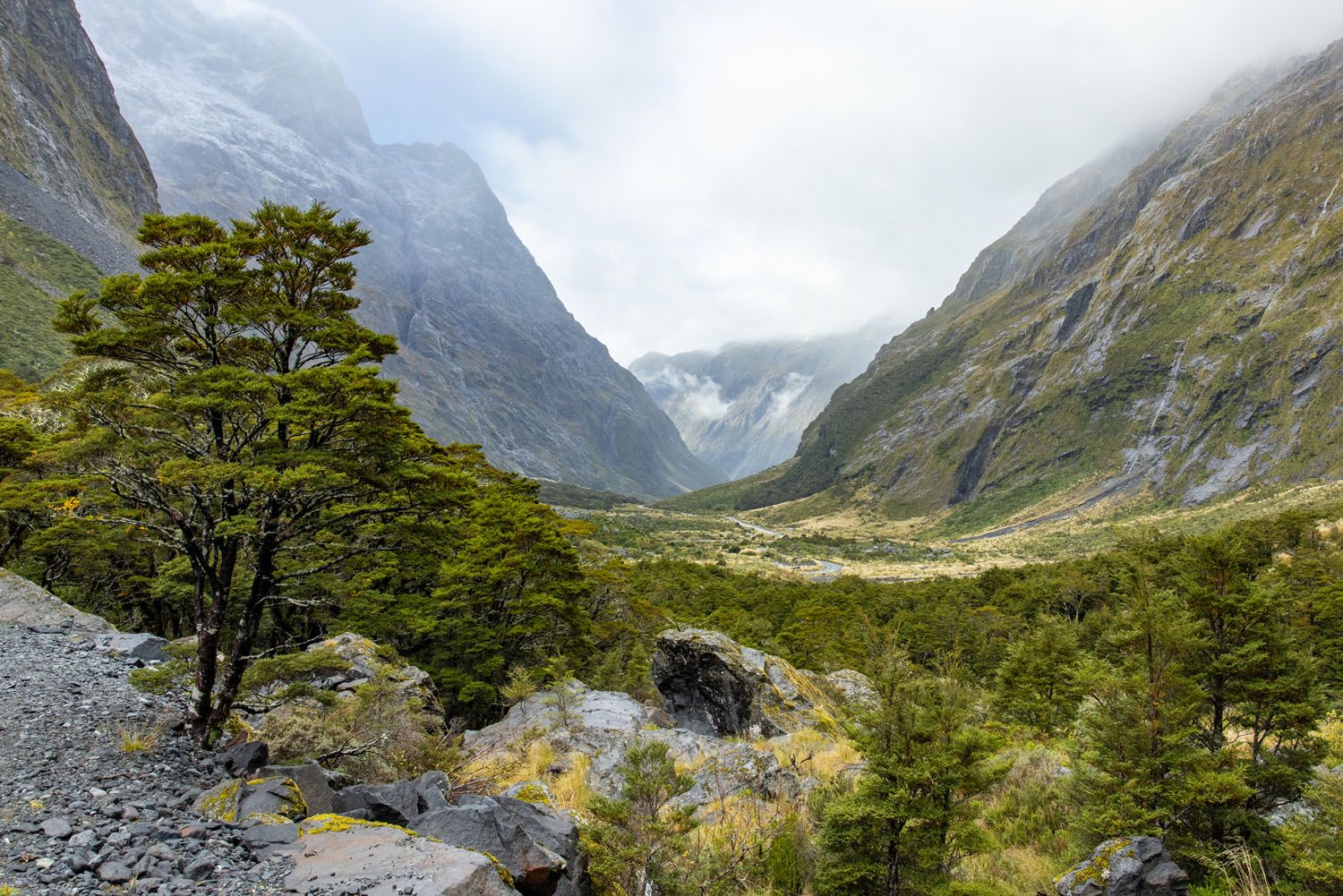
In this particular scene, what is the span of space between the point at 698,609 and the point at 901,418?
172731 millimetres

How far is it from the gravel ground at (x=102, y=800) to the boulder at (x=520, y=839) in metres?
1.62

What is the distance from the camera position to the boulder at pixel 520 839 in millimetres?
6289

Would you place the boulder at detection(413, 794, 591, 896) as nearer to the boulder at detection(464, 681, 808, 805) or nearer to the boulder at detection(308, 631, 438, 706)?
Answer: the boulder at detection(464, 681, 808, 805)

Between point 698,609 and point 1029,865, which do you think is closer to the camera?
point 1029,865

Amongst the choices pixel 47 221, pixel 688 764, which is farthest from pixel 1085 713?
pixel 47 221

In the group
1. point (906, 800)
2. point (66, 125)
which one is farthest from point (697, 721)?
point (66, 125)

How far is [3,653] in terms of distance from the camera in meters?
9.76

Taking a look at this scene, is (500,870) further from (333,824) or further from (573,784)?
(573,784)

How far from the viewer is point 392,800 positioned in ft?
24.6

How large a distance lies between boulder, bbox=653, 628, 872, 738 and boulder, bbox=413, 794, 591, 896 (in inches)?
354

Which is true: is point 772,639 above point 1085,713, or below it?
below

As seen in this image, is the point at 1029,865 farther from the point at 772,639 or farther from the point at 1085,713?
the point at 772,639

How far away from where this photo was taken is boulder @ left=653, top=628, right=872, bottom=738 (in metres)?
16.0

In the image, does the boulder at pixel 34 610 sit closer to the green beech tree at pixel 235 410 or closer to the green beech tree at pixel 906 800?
the green beech tree at pixel 235 410
